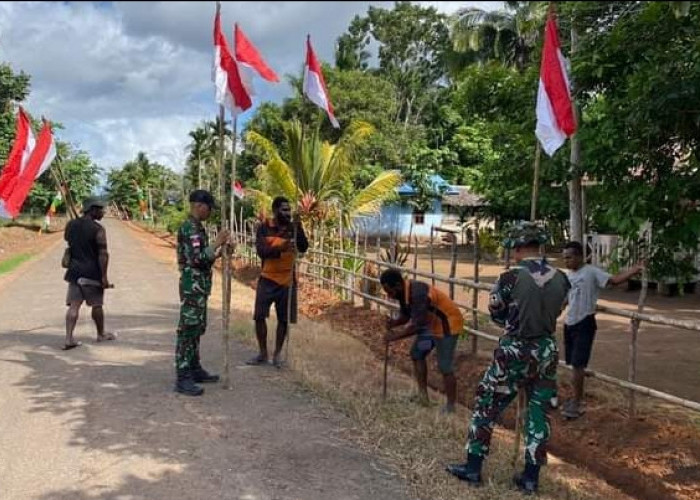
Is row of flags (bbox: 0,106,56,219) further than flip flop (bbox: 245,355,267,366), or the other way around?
row of flags (bbox: 0,106,56,219)

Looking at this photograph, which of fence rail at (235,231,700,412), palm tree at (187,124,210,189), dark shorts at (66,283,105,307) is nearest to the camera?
fence rail at (235,231,700,412)

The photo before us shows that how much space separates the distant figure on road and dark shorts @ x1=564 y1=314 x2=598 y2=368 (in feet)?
16.2

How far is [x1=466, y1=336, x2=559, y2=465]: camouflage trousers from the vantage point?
419 centimetres

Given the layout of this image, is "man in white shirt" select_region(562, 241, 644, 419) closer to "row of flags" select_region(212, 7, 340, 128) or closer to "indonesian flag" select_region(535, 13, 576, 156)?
"indonesian flag" select_region(535, 13, 576, 156)

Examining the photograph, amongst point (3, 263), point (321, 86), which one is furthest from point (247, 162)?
point (321, 86)

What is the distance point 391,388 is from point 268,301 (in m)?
1.53

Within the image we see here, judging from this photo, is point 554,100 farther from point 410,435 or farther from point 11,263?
point 11,263

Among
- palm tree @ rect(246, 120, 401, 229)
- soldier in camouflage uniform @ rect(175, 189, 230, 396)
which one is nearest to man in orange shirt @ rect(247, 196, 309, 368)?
soldier in camouflage uniform @ rect(175, 189, 230, 396)

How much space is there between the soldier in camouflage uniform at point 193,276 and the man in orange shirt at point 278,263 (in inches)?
38.0

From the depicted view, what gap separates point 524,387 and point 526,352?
0.88 feet

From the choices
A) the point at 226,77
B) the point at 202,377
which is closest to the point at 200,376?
the point at 202,377

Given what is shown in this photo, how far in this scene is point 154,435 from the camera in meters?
4.99

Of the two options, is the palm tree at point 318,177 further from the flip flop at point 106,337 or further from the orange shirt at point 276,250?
the orange shirt at point 276,250

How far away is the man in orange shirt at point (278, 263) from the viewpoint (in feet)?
23.0
